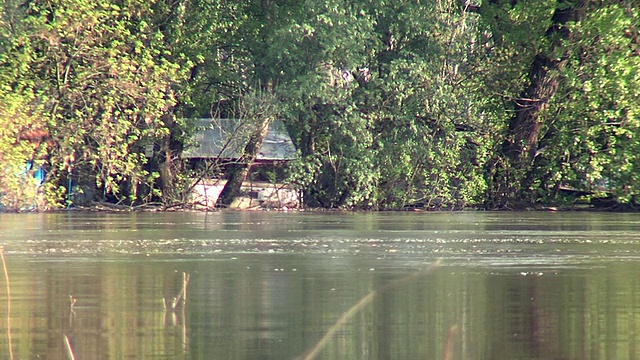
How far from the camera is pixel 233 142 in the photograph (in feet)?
144

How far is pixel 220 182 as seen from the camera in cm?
4500

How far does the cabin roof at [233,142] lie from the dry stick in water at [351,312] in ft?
84.4

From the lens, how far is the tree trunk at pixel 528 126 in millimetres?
42188

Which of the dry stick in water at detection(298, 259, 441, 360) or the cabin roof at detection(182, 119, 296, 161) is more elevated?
the cabin roof at detection(182, 119, 296, 161)

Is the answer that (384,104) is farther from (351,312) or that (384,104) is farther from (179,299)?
(351,312)

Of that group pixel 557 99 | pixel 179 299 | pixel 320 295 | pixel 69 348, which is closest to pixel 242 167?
pixel 557 99

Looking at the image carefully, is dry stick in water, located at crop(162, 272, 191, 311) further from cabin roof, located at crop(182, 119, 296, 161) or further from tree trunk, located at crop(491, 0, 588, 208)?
tree trunk, located at crop(491, 0, 588, 208)

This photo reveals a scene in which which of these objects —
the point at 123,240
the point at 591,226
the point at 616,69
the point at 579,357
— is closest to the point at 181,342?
the point at 579,357

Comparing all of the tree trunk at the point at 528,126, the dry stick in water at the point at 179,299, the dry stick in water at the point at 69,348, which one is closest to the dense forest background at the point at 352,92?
the tree trunk at the point at 528,126

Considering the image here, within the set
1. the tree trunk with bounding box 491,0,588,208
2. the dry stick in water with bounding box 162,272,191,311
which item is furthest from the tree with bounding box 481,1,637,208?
the dry stick in water with bounding box 162,272,191,311

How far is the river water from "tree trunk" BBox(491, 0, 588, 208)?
15.6 meters

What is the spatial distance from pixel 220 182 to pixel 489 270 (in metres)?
28.3

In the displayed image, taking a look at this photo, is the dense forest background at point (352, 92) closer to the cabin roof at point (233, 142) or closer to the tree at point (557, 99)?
the tree at point (557, 99)

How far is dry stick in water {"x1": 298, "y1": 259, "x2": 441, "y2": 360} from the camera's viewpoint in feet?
31.6
